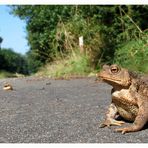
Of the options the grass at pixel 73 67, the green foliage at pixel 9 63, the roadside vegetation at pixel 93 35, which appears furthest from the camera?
the green foliage at pixel 9 63

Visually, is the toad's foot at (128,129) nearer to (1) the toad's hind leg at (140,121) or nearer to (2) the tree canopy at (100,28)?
(1) the toad's hind leg at (140,121)

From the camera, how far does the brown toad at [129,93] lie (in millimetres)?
4855

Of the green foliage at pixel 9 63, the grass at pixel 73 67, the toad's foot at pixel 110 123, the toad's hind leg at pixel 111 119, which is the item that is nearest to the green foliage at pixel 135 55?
the grass at pixel 73 67

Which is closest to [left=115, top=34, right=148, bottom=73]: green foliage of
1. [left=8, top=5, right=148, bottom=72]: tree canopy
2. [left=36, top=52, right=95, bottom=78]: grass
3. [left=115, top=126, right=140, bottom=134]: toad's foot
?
[left=8, top=5, right=148, bottom=72]: tree canopy

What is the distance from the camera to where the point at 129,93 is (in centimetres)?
503

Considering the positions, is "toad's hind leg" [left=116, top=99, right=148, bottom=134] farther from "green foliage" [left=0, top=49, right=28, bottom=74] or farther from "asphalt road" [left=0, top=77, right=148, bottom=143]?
"green foliage" [left=0, top=49, right=28, bottom=74]

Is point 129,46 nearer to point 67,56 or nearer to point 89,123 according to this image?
point 67,56

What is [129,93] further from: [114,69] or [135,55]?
[135,55]

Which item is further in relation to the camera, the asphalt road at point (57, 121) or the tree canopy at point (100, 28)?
the tree canopy at point (100, 28)

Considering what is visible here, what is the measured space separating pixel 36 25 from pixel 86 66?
10823 millimetres

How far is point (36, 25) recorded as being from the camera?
2675 cm

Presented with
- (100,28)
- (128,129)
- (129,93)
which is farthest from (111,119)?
(100,28)
